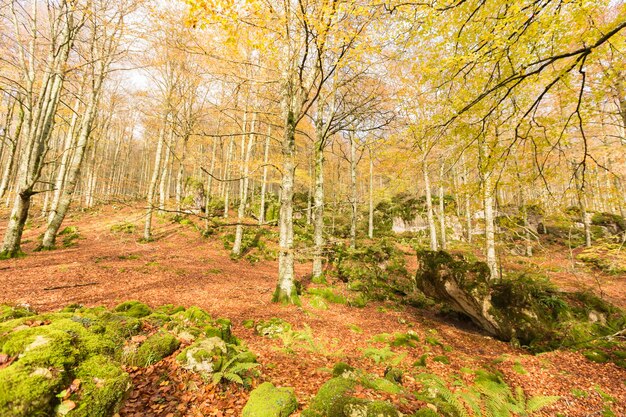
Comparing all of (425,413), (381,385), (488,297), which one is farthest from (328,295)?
(425,413)

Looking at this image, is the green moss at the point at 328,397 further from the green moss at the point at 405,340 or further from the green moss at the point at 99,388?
the green moss at the point at 405,340

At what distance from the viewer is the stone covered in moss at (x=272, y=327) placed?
Result: 5594 millimetres

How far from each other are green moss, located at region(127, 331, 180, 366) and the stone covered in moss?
203cm

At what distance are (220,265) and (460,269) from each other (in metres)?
9.62

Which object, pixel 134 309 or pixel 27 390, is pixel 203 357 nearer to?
pixel 27 390

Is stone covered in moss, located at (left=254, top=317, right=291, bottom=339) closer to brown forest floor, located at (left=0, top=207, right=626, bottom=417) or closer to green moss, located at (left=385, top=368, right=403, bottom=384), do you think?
brown forest floor, located at (left=0, top=207, right=626, bottom=417)

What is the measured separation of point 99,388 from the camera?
8.20ft

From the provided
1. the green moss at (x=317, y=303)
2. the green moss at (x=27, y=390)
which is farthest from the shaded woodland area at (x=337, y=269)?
Answer: the green moss at (x=317, y=303)

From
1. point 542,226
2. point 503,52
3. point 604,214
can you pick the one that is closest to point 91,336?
point 503,52

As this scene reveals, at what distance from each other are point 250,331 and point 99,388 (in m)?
3.41

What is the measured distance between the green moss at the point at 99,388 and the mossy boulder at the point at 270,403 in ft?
4.17

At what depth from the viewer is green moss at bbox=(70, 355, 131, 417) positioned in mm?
2350

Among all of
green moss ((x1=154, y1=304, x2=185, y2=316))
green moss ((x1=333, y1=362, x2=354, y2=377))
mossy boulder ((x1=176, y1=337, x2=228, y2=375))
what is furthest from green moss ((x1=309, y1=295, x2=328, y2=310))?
mossy boulder ((x1=176, y1=337, x2=228, y2=375))

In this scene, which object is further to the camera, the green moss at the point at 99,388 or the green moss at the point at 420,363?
the green moss at the point at 420,363
